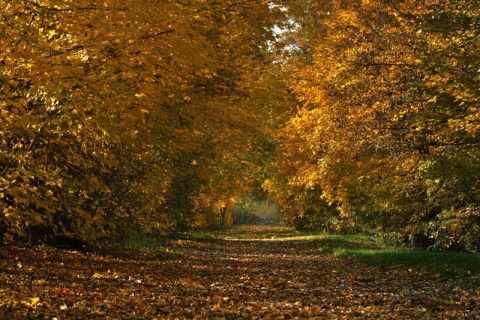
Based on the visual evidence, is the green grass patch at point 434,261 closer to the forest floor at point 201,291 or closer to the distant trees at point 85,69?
the forest floor at point 201,291

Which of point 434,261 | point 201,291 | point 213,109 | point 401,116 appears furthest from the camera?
point 434,261

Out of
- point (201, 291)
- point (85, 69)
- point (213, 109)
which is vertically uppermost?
point (213, 109)

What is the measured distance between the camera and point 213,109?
12.9 meters

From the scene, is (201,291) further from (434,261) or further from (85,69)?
(434,261)

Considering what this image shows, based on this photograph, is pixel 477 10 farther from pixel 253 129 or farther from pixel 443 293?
pixel 253 129

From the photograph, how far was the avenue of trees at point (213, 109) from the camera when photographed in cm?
682

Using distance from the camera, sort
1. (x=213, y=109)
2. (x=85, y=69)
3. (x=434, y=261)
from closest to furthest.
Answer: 1. (x=85, y=69)
2. (x=213, y=109)
3. (x=434, y=261)

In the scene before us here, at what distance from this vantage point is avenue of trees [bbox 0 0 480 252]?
269 inches

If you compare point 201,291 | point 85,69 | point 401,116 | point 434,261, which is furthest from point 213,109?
point 434,261

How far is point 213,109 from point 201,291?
4.50 metres

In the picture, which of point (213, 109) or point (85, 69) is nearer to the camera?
point (85, 69)

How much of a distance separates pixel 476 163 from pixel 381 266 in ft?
15.8

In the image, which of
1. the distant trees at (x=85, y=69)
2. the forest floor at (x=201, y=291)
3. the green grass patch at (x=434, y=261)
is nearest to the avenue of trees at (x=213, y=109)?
the distant trees at (x=85, y=69)

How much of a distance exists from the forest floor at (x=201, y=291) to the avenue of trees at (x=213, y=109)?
2.67 feet
